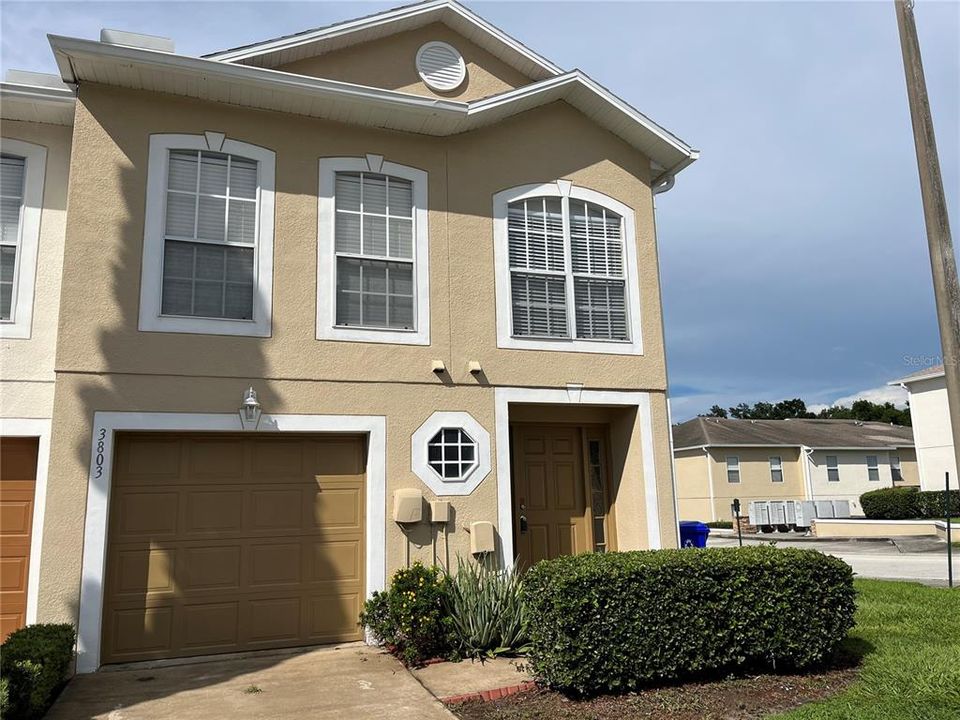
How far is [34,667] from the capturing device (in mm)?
5676

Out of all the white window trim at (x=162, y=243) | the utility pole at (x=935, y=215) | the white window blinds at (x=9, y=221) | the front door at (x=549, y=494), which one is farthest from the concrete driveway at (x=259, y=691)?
the utility pole at (x=935, y=215)

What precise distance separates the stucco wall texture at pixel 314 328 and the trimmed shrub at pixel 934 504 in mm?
22657

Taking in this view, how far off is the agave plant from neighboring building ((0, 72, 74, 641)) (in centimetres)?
413

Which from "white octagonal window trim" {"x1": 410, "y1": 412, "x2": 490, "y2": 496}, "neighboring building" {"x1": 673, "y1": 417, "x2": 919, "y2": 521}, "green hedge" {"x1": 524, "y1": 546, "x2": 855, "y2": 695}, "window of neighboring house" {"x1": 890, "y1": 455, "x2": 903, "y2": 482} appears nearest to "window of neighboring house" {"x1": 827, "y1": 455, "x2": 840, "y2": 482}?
"neighboring building" {"x1": 673, "y1": 417, "x2": 919, "y2": 521}

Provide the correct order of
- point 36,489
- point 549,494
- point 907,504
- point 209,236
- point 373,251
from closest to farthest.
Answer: point 36,489 < point 209,236 < point 373,251 < point 549,494 < point 907,504

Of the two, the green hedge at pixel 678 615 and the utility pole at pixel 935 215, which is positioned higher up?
the utility pole at pixel 935 215

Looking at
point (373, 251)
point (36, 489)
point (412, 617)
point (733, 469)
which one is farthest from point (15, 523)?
point (733, 469)

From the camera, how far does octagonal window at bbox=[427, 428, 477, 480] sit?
879cm

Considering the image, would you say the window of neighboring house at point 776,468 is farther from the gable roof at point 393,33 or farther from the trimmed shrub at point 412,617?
the trimmed shrub at point 412,617

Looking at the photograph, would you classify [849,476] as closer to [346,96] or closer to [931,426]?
[931,426]

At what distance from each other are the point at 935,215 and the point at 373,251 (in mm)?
5914

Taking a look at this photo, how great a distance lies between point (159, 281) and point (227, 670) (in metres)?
4.06

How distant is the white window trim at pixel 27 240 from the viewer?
790 cm

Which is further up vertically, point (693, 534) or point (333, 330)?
point (333, 330)
